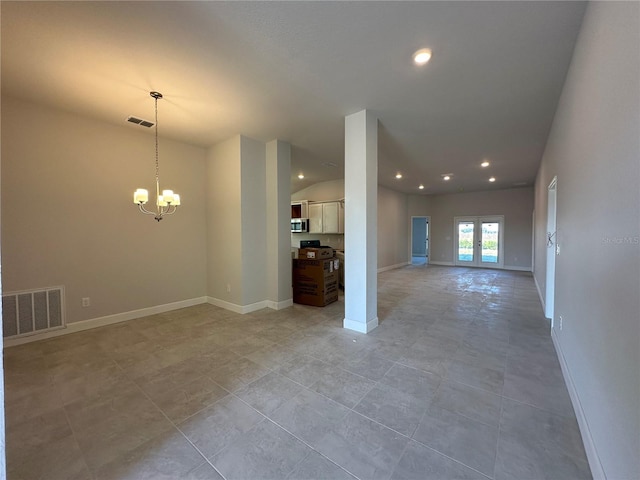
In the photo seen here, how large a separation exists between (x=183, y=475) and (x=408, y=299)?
4.49m

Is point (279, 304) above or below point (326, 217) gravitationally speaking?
below

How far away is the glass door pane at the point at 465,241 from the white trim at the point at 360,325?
7926 mm

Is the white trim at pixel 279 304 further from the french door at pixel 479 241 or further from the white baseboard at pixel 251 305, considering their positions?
the french door at pixel 479 241

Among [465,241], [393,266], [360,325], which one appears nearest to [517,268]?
[465,241]

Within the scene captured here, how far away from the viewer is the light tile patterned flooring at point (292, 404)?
1535 mm

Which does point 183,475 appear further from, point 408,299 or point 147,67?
point 408,299

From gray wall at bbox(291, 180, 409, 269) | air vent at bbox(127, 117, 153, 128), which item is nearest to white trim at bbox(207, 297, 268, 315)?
air vent at bbox(127, 117, 153, 128)

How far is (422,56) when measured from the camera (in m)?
2.35

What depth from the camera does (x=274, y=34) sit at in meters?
2.11

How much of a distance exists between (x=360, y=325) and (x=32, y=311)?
4163 mm

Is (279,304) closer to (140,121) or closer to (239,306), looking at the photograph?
(239,306)

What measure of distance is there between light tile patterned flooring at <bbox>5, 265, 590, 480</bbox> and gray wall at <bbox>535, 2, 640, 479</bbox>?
1.39 ft

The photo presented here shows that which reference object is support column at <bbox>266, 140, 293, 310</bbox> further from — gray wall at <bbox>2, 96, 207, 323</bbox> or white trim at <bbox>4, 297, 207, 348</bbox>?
white trim at <bbox>4, 297, 207, 348</bbox>

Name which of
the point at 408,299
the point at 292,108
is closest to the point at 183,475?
the point at 292,108
